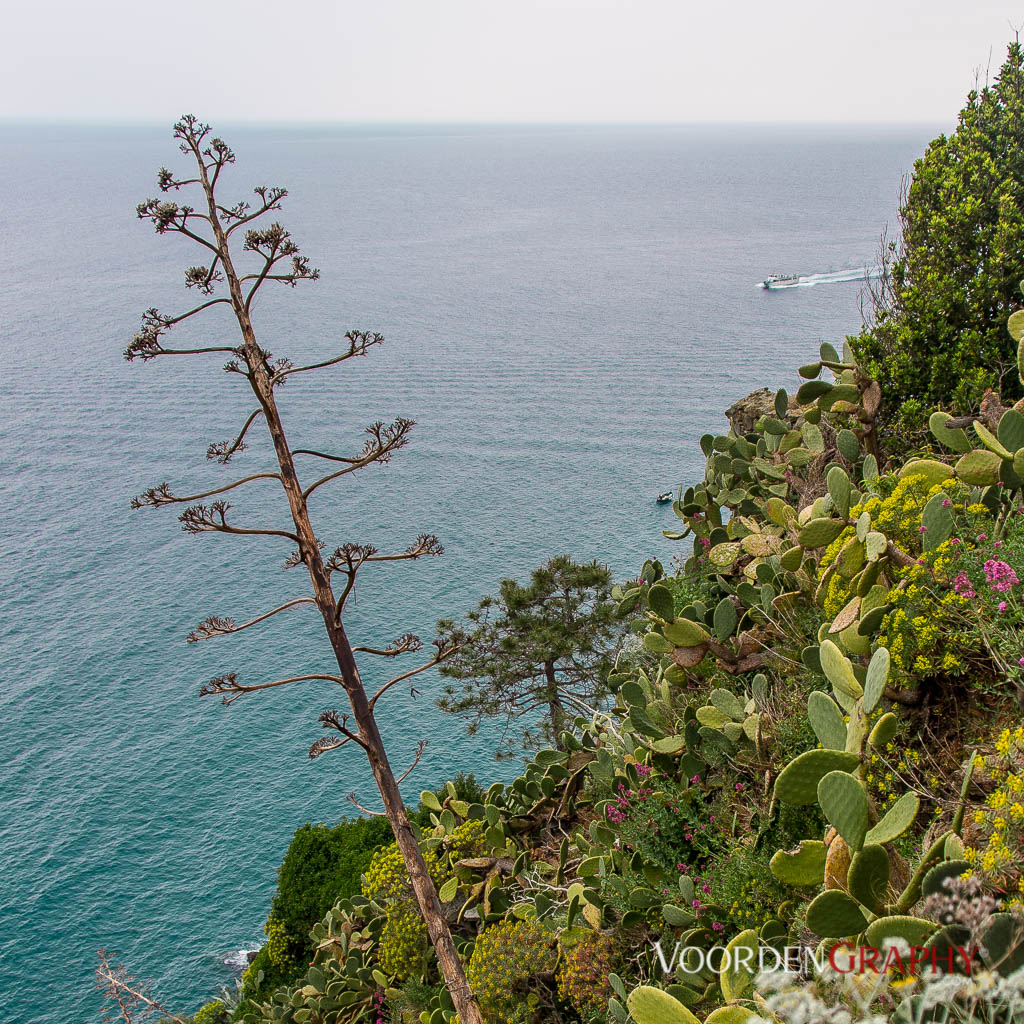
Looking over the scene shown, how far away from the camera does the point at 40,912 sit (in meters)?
30.1

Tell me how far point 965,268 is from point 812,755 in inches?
325

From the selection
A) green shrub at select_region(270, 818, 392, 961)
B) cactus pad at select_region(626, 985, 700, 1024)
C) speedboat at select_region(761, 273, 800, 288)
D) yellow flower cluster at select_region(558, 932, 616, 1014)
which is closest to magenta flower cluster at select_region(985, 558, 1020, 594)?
cactus pad at select_region(626, 985, 700, 1024)

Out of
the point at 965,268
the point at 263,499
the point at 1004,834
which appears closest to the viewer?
the point at 1004,834

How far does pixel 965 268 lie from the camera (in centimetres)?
1045

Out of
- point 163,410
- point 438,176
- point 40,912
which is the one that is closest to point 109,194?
point 438,176

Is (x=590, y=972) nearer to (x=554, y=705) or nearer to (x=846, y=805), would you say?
(x=846, y=805)

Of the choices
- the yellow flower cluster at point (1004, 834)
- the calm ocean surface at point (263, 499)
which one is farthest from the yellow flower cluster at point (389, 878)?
the calm ocean surface at point (263, 499)

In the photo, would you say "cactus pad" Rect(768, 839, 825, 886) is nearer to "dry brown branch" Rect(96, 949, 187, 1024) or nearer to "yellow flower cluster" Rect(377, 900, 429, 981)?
"yellow flower cluster" Rect(377, 900, 429, 981)

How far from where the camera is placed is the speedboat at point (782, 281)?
269 feet

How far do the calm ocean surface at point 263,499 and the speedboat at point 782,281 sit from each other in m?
1.81

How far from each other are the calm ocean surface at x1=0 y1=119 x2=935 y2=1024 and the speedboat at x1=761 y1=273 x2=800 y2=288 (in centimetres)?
181

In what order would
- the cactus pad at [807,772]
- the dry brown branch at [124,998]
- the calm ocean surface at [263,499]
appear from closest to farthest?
the cactus pad at [807,772] < the dry brown branch at [124,998] < the calm ocean surface at [263,499]

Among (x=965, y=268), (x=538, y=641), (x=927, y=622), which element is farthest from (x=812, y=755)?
(x=538, y=641)

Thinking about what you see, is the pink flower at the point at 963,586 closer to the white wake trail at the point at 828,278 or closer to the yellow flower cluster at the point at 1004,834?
the yellow flower cluster at the point at 1004,834
